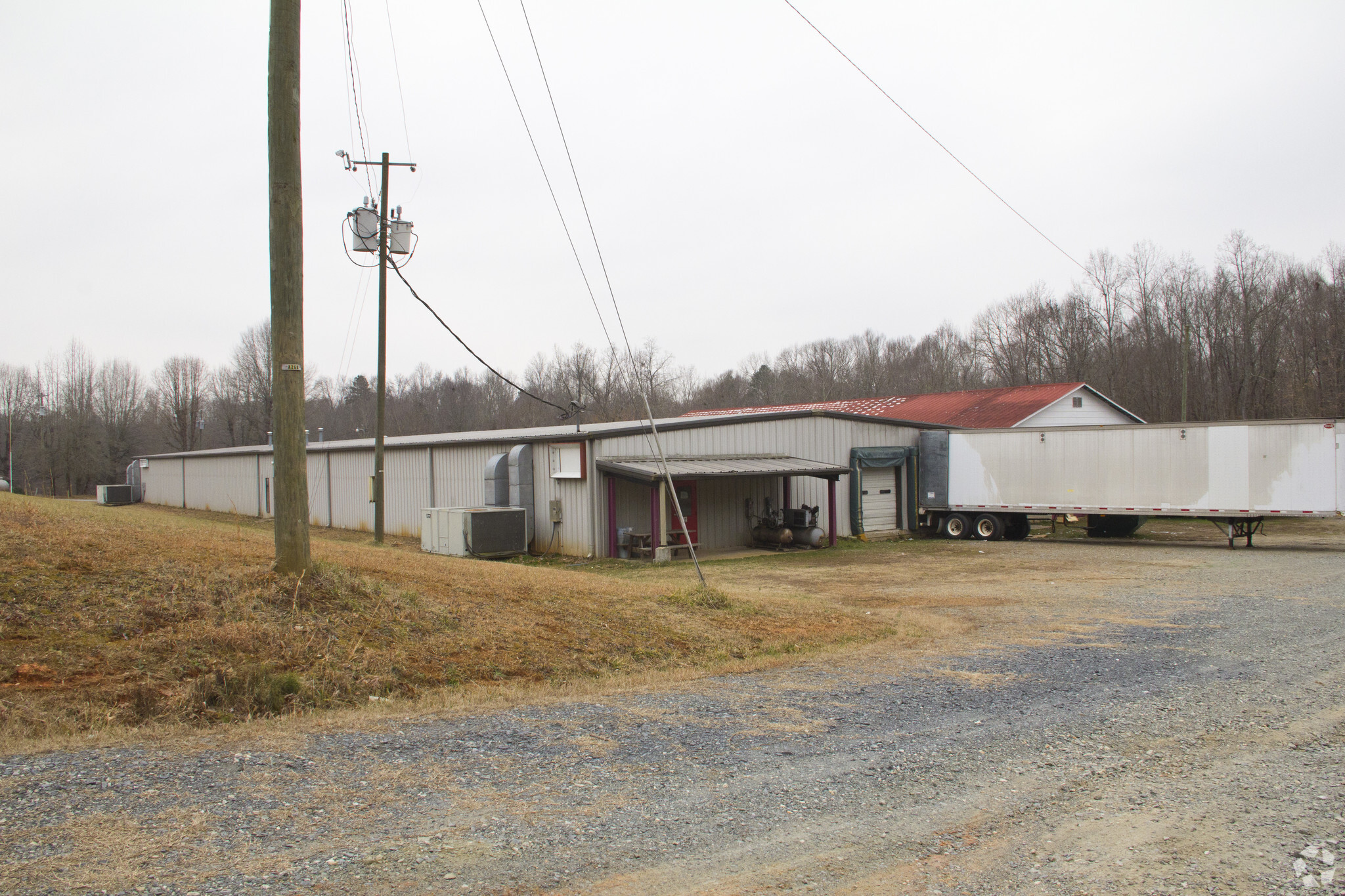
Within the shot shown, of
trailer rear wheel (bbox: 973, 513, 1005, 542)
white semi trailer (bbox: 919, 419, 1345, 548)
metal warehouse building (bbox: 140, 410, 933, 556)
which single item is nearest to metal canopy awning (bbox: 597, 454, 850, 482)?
metal warehouse building (bbox: 140, 410, 933, 556)

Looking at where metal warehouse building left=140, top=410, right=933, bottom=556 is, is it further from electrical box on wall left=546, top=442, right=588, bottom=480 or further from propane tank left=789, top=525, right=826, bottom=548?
propane tank left=789, top=525, right=826, bottom=548

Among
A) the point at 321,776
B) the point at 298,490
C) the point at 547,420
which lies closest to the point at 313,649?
the point at 298,490

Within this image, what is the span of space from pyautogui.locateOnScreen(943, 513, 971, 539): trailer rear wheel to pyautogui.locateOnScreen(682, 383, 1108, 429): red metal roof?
619 cm

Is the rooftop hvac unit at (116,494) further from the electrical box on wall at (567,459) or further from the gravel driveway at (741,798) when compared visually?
the gravel driveway at (741,798)

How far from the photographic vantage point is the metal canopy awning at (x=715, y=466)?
812 inches

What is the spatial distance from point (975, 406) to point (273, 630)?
32.5m

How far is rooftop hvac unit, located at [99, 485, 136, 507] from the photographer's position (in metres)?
44.4

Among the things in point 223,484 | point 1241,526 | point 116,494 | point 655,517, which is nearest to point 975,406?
point 1241,526

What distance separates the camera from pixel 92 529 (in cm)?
1116

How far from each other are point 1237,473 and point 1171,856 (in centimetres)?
2027

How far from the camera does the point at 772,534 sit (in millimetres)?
23781

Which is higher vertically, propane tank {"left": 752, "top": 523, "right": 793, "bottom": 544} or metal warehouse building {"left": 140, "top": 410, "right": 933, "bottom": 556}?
metal warehouse building {"left": 140, "top": 410, "right": 933, "bottom": 556}

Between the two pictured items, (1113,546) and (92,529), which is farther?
(1113,546)

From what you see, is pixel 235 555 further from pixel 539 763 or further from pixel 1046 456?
pixel 1046 456
